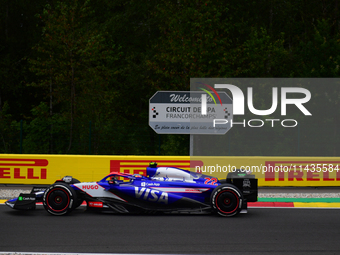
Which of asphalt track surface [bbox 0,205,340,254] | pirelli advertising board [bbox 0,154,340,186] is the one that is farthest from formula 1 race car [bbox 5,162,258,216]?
pirelli advertising board [bbox 0,154,340,186]

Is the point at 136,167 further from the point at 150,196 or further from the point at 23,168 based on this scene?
the point at 150,196

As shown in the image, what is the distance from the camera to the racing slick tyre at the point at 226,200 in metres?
9.24

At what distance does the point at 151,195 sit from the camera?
9.37 metres

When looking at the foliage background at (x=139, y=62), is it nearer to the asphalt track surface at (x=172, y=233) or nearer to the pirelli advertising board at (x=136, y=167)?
the pirelli advertising board at (x=136, y=167)

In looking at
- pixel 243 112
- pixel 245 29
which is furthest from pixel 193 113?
pixel 245 29

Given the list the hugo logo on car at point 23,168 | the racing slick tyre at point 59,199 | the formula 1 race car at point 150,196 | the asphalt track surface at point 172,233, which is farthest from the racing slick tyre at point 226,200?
the hugo logo on car at point 23,168

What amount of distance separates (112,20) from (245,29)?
898 cm

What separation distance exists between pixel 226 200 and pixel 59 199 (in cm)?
345

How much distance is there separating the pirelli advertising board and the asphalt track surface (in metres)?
3.73

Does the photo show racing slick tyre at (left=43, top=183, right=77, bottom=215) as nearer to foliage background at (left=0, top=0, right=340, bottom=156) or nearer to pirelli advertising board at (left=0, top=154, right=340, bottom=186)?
pirelli advertising board at (left=0, top=154, right=340, bottom=186)

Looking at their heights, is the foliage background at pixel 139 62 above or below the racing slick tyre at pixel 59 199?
above

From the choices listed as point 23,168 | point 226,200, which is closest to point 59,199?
point 226,200

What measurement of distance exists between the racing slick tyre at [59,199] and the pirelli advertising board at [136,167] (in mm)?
4449

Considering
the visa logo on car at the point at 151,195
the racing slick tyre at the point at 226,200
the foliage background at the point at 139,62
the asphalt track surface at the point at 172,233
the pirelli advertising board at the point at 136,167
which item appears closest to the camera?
the asphalt track surface at the point at 172,233
